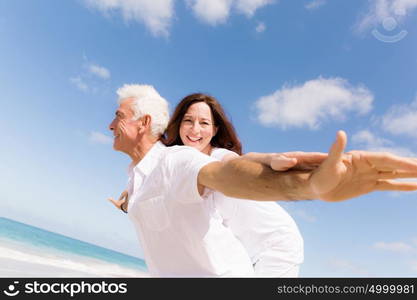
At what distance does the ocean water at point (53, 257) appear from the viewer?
21.8m

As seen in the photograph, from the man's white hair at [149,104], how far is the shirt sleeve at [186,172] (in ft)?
3.06

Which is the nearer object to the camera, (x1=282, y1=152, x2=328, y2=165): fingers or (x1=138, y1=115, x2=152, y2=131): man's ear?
(x1=282, y1=152, x2=328, y2=165): fingers

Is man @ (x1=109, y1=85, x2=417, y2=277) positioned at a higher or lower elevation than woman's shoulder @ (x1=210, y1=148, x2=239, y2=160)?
lower

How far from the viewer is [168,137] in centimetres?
Answer: 385

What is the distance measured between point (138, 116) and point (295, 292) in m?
1.69

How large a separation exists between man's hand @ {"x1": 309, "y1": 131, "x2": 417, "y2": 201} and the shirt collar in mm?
1467

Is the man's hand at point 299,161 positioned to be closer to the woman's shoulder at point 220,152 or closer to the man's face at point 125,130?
the man's face at point 125,130

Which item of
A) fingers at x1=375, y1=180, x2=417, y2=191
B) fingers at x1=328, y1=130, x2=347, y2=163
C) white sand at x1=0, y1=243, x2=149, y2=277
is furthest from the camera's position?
white sand at x1=0, y1=243, x2=149, y2=277

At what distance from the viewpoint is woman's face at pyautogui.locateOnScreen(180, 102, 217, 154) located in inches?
149

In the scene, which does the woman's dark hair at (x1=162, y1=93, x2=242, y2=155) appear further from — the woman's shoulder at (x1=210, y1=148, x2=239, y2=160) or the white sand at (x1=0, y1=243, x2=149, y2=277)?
the white sand at (x1=0, y1=243, x2=149, y2=277)

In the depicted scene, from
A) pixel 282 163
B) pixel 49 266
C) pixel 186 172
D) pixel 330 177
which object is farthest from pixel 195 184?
pixel 49 266

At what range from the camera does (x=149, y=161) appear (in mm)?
2951

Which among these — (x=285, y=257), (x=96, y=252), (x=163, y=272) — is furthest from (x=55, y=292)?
(x=96, y=252)

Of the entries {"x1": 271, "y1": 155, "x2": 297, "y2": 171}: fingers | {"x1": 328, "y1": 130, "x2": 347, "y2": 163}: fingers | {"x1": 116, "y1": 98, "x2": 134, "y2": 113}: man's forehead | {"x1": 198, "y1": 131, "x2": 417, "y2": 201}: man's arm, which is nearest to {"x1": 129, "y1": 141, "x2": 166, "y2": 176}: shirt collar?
{"x1": 116, "y1": 98, "x2": 134, "y2": 113}: man's forehead
